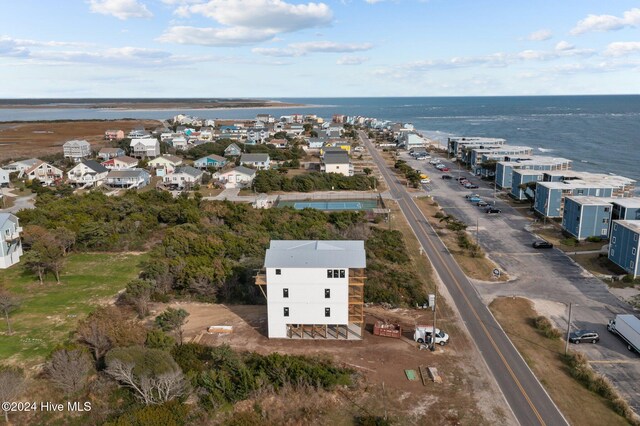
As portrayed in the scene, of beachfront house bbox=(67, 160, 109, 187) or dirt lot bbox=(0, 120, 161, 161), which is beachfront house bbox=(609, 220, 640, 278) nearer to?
beachfront house bbox=(67, 160, 109, 187)

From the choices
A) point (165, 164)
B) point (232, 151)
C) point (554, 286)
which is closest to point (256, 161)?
point (165, 164)

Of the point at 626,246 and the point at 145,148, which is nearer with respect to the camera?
the point at 626,246

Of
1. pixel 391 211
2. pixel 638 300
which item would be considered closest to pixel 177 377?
pixel 638 300

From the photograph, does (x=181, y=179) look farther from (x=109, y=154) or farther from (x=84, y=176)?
(x=109, y=154)

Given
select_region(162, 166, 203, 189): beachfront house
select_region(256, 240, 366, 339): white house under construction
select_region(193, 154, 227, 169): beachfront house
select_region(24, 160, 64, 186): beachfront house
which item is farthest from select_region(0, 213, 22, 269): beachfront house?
select_region(193, 154, 227, 169): beachfront house

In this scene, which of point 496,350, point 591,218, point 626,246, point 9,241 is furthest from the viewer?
point 591,218

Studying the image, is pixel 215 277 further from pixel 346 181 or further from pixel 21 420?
pixel 346 181

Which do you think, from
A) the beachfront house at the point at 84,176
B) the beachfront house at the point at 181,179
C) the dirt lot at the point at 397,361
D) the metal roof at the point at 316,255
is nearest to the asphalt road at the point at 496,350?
the dirt lot at the point at 397,361
